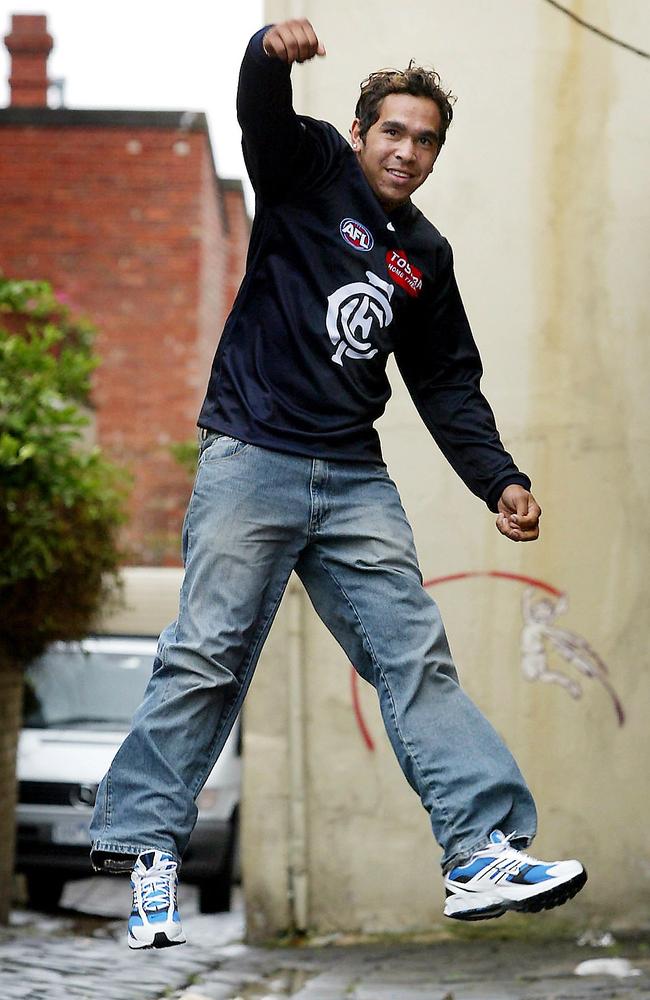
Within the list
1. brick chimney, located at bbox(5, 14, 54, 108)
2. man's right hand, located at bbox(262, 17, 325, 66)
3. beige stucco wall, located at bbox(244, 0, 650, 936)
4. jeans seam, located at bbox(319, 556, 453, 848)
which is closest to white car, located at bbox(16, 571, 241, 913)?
beige stucco wall, located at bbox(244, 0, 650, 936)

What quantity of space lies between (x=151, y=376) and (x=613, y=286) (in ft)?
40.4

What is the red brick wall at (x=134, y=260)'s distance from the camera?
18.0 meters

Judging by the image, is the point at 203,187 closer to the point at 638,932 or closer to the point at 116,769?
the point at 638,932

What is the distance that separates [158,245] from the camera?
18.2 m

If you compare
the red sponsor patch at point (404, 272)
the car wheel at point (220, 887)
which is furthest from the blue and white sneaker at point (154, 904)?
the car wheel at point (220, 887)

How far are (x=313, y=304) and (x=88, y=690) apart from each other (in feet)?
28.0

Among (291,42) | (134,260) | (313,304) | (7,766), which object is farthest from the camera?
(134,260)

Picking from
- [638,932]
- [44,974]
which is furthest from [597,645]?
[44,974]

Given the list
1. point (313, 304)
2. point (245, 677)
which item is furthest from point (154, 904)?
point (313, 304)

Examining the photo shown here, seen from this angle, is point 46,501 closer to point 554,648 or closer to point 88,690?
point 554,648

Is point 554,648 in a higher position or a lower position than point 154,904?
higher

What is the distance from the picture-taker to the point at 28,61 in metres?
20.1

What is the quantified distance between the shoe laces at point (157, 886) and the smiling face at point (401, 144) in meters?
1.64

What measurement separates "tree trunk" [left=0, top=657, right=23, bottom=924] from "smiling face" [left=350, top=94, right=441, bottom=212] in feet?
19.5
